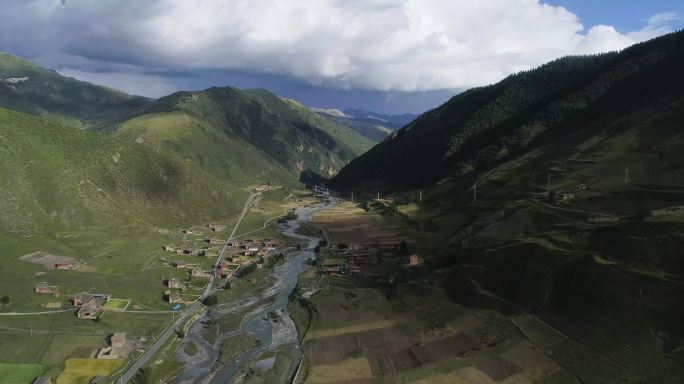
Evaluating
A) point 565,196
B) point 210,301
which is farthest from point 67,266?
point 565,196

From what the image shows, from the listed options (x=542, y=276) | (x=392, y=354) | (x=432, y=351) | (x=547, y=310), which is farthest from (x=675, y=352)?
(x=392, y=354)

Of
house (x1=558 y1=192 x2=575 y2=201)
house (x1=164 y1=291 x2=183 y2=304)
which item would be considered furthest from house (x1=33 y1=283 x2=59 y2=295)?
house (x1=558 y1=192 x2=575 y2=201)

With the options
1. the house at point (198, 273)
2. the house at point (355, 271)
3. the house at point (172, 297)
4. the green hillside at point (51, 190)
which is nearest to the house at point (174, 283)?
the house at point (172, 297)

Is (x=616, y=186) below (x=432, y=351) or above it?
above

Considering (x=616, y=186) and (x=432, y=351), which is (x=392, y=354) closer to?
(x=432, y=351)

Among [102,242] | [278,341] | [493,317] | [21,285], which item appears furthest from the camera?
[102,242]

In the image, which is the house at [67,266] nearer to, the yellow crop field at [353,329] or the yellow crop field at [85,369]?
the yellow crop field at [85,369]

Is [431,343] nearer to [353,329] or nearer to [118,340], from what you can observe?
[353,329]
